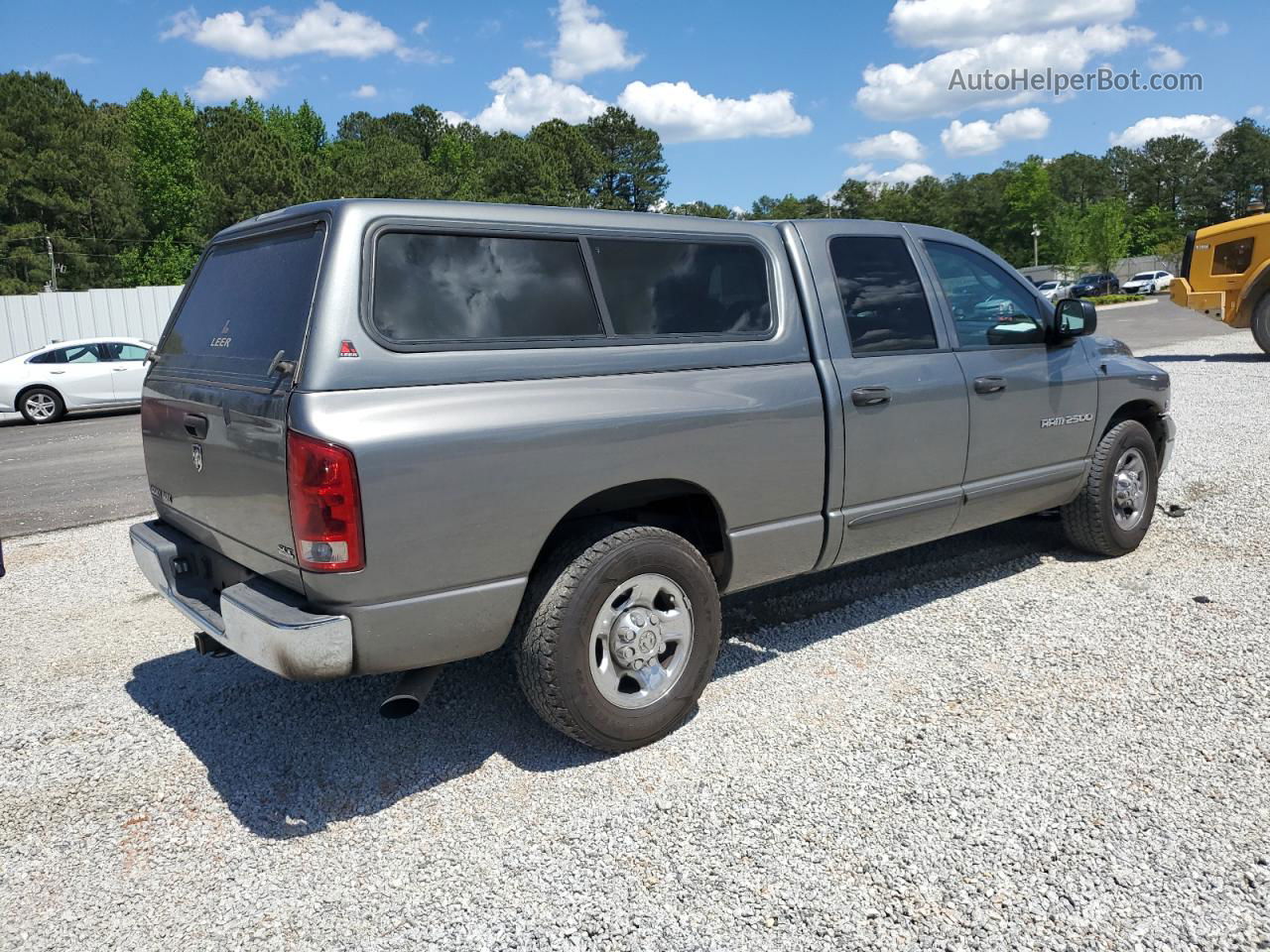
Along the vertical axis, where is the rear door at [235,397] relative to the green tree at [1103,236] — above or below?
below

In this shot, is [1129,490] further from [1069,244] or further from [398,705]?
[1069,244]

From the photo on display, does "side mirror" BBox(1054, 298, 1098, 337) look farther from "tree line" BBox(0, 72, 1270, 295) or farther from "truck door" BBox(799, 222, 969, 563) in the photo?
"tree line" BBox(0, 72, 1270, 295)

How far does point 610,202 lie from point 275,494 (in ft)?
245

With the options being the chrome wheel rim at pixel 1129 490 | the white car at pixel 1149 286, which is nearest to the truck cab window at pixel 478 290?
the chrome wheel rim at pixel 1129 490

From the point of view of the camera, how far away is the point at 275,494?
9.93 feet

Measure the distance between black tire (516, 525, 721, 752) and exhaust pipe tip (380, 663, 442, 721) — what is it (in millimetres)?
327

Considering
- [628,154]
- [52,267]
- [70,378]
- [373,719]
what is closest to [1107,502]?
[373,719]

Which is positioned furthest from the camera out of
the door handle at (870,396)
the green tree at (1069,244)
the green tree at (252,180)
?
the green tree at (1069,244)

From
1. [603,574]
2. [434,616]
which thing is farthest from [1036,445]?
[434,616]

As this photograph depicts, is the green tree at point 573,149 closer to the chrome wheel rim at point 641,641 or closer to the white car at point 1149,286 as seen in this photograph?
the white car at point 1149,286

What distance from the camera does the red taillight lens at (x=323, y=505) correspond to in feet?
9.35

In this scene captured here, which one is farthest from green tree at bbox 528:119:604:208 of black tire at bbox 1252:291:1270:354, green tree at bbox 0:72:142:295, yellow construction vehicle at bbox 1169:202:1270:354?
black tire at bbox 1252:291:1270:354

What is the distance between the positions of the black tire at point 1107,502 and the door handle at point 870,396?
6.37ft

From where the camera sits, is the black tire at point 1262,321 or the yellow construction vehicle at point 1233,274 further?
the black tire at point 1262,321
